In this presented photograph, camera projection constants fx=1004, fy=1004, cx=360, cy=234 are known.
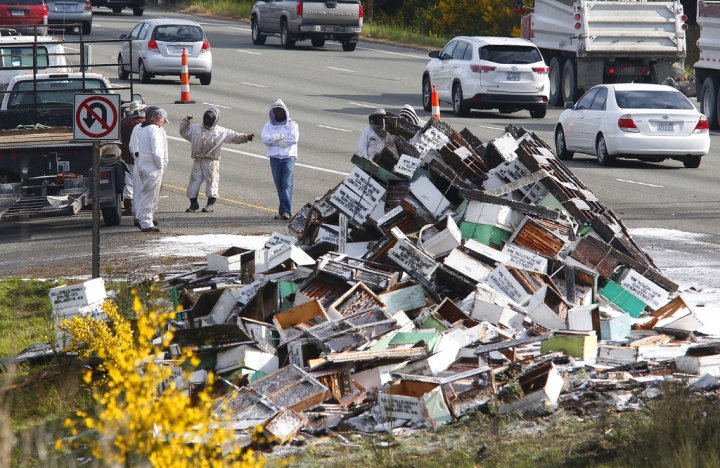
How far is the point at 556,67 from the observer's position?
2703 cm

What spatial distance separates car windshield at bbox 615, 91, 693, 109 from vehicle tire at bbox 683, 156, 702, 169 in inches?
37.0

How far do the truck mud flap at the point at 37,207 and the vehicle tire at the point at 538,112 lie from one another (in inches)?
543

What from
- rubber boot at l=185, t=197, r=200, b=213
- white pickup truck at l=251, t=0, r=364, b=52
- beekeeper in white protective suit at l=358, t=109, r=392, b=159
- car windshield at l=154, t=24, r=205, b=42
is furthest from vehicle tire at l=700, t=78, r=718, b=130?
rubber boot at l=185, t=197, r=200, b=213

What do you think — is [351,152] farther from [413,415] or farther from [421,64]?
[421,64]

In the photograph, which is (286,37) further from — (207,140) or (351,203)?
(351,203)

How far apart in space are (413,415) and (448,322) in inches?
79.9

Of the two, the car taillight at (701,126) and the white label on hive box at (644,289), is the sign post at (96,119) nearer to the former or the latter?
the white label on hive box at (644,289)

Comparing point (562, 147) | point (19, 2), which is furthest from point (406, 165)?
point (19, 2)

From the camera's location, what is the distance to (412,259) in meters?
8.85

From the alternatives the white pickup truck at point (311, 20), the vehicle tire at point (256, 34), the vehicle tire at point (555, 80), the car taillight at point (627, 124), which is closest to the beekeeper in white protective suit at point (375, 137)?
the car taillight at point (627, 124)

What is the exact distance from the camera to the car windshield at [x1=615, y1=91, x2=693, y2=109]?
59.0 feet

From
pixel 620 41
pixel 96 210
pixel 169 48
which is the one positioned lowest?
Result: pixel 96 210

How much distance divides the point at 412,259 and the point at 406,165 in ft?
6.69

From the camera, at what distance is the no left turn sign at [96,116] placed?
9773 millimetres
